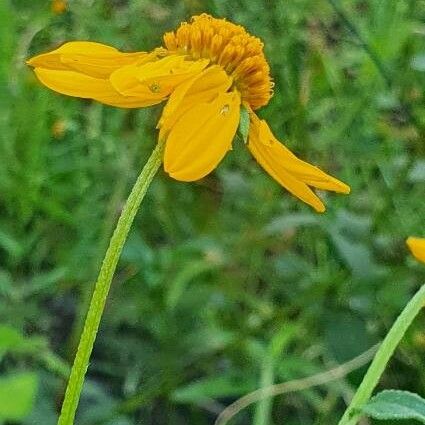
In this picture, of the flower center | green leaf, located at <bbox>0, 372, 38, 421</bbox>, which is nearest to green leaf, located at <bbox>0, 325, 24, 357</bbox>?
green leaf, located at <bbox>0, 372, 38, 421</bbox>

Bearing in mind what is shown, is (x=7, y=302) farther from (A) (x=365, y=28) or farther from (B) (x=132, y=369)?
(A) (x=365, y=28)

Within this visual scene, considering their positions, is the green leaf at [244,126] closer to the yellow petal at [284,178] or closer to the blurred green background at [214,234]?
the yellow petal at [284,178]

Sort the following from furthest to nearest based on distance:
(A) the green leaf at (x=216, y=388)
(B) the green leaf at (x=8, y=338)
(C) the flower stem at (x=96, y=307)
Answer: (A) the green leaf at (x=216, y=388) < (B) the green leaf at (x=8, y=338) < (C) the flower stem at (x=96, y=307)

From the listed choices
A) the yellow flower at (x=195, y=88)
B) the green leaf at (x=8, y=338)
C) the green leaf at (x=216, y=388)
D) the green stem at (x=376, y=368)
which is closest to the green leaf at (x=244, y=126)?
the yellow flower at (x=195, y=88)

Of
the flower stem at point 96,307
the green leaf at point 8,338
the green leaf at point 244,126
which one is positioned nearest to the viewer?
the flower stem at point 96,307

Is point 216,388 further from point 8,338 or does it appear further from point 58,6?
point 58,6

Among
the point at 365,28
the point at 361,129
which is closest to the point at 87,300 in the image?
the point at 361,129

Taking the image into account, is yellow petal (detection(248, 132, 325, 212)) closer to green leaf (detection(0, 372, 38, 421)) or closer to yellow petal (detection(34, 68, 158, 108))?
yellow petal (detection(34, 68, 158, 108))
